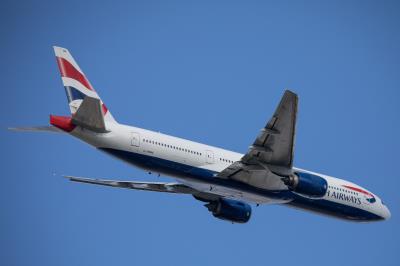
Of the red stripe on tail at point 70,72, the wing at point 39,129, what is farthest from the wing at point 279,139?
the wing at point 39,129

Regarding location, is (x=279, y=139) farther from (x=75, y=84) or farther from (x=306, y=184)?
(x=75, y=84)

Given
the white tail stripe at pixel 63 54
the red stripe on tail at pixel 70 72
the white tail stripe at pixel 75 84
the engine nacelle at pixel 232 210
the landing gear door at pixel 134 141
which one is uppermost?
the white tail stripe at pixel 63 54

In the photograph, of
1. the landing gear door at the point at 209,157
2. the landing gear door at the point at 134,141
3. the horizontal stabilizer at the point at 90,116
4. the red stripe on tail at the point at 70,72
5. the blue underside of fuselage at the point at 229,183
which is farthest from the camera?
the landing gear door at the point at 209,157

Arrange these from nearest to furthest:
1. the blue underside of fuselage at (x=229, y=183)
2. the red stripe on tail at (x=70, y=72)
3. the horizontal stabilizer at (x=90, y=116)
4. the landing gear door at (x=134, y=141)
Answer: the horizontal stabilizer at (x=90, y=116), the landing gear door at (x=134, y=141), the blue underside of fuselage at (x=229, y=183), the red stripe on tail at (x=70, y=72)

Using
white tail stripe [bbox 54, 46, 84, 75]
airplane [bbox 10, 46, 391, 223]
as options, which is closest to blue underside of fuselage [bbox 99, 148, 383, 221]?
airplane [bbox 10, 46, 391, 223]

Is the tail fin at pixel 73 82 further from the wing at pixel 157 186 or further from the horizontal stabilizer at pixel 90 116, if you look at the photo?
the wing at pixel 157 186

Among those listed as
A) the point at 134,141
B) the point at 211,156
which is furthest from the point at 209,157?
the point at 134,141

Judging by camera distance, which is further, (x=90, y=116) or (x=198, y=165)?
(x=198, y=165)
